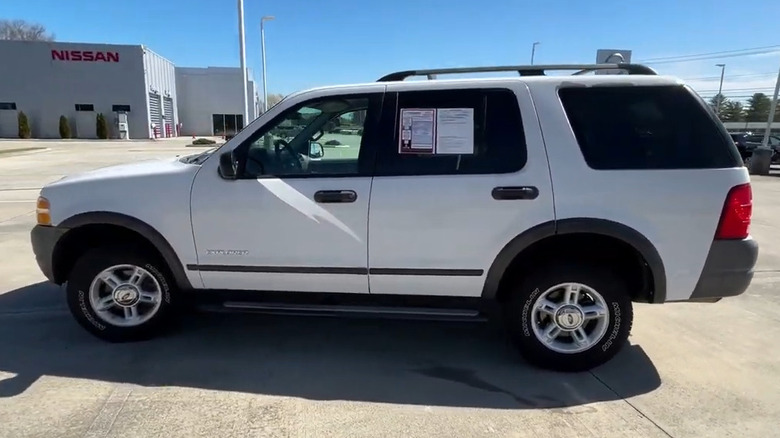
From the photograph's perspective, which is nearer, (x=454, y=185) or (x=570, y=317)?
(x=454, y=185)

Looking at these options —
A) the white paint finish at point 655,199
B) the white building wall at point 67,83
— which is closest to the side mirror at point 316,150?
the white paint finish at point 655,199

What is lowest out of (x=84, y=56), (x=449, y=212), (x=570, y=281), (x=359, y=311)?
(x=359, y=311)

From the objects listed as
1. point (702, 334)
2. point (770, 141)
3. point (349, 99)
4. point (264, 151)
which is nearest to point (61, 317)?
point (264, 151)

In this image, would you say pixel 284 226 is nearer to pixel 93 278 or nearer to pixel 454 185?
pixel 454 185

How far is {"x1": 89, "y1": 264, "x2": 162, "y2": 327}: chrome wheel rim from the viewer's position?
365cm

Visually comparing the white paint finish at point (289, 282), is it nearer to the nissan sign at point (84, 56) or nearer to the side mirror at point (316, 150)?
the side mirror at point (316, 150)

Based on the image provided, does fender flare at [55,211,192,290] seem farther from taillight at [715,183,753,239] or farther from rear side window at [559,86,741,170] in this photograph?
taillight at [715,183,753,239]

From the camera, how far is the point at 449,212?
10.5 feet

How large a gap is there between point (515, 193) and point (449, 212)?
43 cm

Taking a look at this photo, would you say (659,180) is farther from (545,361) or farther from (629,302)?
(545,361)

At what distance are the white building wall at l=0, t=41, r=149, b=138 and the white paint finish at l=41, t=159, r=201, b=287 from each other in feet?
132

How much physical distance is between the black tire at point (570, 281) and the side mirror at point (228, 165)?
6.81 ft

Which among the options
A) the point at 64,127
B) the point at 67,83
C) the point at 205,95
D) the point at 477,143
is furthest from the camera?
the point at 205,95

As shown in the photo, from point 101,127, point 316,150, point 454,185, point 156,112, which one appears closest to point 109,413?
point 316,150
